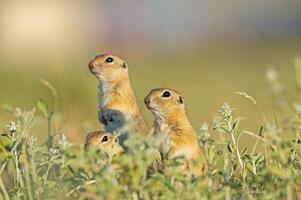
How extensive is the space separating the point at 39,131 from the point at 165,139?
3.46m

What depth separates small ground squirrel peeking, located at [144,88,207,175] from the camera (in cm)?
560

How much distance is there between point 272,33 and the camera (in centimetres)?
3441

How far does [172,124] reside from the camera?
19.3 ft

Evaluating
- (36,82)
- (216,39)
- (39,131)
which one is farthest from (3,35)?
(39,131)

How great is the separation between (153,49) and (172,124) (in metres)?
23.2

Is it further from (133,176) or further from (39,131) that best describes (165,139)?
(39,131)

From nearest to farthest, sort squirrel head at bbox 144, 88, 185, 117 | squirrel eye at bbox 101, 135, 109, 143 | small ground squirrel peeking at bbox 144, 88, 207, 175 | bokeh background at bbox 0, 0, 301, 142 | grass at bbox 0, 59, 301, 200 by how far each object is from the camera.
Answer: grass at bbox 0, 59, 301, 200 < squirrel eye at bbox 101, 135, 109, 143 < small ground squirrel peeking at bbox 144, 88, 207, 175 < squirrel head at bbox 144, 88, 185, 117 < bokeh background at bbox 0, 0, 301, 142

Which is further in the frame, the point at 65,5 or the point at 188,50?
the point at 65,5

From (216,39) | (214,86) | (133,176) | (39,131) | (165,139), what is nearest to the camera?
(133,176)

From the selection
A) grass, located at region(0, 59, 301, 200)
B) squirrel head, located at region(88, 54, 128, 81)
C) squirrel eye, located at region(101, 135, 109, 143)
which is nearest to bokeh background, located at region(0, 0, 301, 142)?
squirrel head, located at region(88, 54, 128, 81)

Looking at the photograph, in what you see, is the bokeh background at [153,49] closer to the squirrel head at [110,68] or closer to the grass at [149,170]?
the squirrel head at [110,68]

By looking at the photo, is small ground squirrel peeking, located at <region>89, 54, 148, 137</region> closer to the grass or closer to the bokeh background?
the bokeh background

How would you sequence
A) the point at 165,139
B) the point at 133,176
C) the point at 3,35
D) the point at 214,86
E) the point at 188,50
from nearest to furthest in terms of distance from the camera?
1. the point at 133,176
2. the point at 165,139
3. the point at 214,86
4. the point at 188,50
5. the point at 3,35

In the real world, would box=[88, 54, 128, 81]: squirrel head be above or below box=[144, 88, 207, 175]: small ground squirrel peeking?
above
